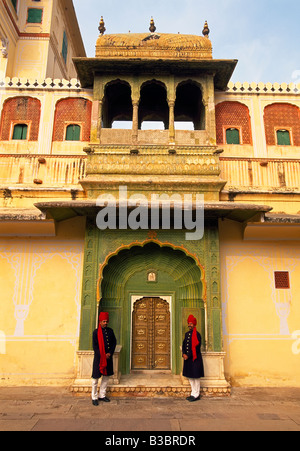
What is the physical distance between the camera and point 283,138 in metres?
9.10

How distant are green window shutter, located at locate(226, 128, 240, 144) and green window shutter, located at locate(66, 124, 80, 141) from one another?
4.15 meters

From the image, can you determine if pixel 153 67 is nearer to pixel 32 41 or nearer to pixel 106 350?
pixel 32 41

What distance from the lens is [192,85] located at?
9164 millimetres

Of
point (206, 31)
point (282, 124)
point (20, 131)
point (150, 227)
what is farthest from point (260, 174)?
point (20, 131)

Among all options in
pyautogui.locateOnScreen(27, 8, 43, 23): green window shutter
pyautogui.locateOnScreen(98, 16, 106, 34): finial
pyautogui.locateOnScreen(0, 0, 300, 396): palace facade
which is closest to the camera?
pyautogui.locateOnScreen(0, 0, 300, 396): palace facade

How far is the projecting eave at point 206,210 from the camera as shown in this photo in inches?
268

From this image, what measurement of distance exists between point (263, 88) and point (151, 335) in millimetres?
7510

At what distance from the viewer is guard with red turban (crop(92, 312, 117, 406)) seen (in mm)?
6078

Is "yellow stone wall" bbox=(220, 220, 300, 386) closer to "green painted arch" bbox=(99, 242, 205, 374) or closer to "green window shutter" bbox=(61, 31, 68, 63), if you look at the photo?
"green painted arch" bbox=(99, 242, 205, 374)

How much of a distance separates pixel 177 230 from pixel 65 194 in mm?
3002

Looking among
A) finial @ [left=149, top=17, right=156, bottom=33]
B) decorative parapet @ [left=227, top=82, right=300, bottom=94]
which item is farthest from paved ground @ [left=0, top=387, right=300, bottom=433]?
finial @ [left=149, top=17, right=156, bottom=33]
